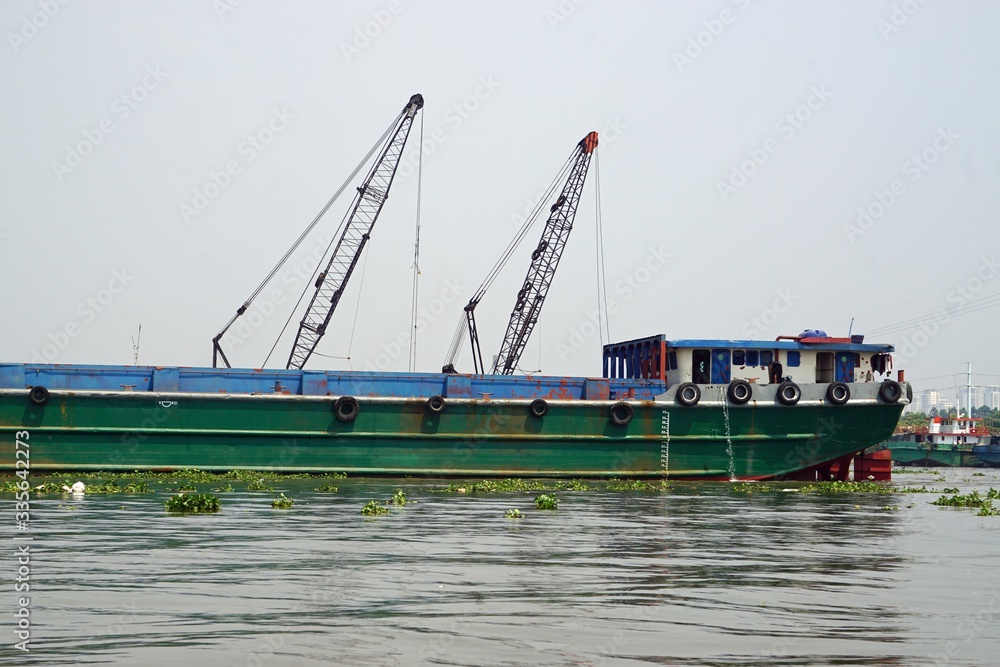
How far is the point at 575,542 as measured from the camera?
15672 millimetres

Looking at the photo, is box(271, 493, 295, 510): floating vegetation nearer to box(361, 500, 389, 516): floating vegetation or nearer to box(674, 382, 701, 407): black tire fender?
box(361, 500, 389, 516): floating vegetation

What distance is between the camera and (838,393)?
3272cm

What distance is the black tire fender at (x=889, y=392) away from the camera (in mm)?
32938

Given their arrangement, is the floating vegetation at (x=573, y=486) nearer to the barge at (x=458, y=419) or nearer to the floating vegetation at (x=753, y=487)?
the barge at (x=458, y=419)

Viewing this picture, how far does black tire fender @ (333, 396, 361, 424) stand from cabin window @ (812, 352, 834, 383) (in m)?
15.3

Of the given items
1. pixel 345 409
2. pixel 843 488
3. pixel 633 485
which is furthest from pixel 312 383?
pixel 843 488

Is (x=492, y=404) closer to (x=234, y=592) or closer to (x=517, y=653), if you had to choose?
(x=234, y=592)

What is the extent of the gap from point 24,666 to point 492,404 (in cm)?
2427

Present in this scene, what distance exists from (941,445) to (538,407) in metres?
67.1

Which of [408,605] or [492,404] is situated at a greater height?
[492,404]

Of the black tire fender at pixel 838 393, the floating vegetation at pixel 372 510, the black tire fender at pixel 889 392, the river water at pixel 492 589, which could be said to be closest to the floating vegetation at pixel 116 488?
the river water at pixel 492 589

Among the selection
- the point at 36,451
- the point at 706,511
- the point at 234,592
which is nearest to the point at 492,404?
the point at 706,511

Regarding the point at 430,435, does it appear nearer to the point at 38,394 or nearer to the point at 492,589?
the point at 38,394

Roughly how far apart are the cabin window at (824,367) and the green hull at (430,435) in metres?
2.23
